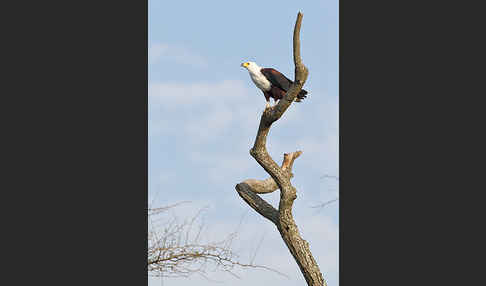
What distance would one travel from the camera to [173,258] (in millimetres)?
6621

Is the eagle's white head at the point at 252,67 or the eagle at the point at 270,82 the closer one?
the eagle at the point at 270,82

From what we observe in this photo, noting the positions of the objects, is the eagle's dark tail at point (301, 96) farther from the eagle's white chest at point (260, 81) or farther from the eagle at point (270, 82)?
the eagle's white chest at point (260, 81)

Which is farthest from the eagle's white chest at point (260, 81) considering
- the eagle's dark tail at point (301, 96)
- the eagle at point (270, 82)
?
the eagle's dark tail at point (301, 96)

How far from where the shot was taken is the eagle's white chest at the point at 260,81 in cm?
A: 692

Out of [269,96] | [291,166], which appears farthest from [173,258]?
[269,96]

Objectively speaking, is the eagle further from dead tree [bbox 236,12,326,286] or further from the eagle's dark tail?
dead tree [bbox 236,12,326,286]

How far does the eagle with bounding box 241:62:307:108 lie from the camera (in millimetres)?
6820

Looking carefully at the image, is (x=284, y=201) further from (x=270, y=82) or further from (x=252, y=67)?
(x=252, y=67)

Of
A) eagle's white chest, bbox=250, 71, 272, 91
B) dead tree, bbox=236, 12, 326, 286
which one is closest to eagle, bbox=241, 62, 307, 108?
eagle's white chest, bbox=250, 71, 272, 91

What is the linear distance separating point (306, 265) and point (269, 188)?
1.25 m

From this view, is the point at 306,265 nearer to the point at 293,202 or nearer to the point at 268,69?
the point at 293,202

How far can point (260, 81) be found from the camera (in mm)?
6949

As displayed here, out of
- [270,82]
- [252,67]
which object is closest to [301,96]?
[270,82]
